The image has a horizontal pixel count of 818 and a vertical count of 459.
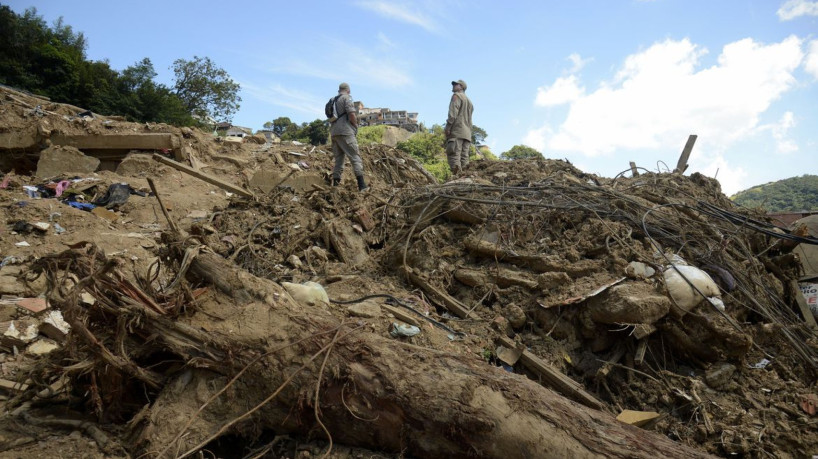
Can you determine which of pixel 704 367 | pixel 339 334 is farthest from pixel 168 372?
pixel 704 367

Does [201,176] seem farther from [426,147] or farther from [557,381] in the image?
[426,147]

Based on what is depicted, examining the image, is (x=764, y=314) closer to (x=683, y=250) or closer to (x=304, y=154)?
(x=683, y=250)

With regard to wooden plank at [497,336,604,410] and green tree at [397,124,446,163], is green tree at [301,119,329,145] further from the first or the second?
wooden plank at [497,336,604,410]

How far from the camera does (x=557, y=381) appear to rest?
3455 millimetres

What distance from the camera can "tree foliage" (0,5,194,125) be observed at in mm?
18141

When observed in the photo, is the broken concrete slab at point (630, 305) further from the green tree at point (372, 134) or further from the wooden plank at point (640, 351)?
the green tree at point (372, 134)

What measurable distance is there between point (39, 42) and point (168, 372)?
79.4ft

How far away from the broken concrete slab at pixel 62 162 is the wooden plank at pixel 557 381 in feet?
26.4

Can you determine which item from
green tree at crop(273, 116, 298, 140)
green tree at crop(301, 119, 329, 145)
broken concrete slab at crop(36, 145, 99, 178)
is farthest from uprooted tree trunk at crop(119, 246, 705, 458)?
green tree at crop(273, 116, 298, 140)

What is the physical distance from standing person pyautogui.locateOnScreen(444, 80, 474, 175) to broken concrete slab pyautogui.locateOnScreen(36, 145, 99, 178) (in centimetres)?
634

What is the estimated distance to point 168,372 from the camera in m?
2.73

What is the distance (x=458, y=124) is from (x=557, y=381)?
231 inches

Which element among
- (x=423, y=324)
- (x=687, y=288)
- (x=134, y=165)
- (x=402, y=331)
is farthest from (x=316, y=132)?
(x=687, y=288)

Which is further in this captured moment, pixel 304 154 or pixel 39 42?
pixel 39 42
